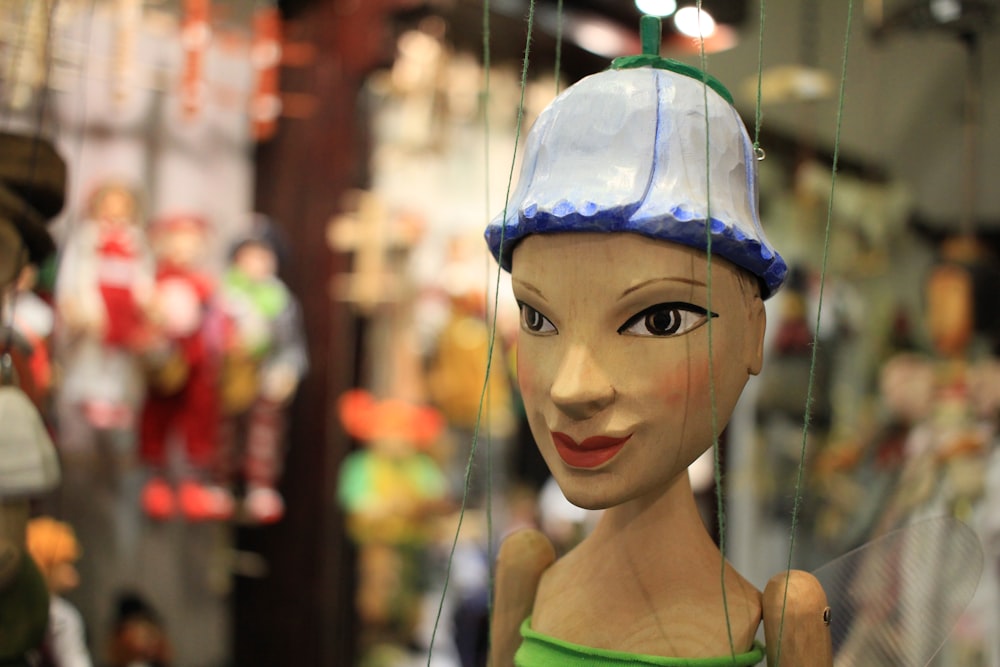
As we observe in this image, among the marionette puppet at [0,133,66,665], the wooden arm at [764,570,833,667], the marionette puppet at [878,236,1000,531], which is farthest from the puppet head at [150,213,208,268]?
the wooden arm at [764,570,833,667]

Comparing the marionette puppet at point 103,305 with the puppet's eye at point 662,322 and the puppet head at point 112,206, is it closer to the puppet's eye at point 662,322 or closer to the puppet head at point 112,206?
the puppet head at point 112,206

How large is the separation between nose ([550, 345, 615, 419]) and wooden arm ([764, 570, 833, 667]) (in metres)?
0.24

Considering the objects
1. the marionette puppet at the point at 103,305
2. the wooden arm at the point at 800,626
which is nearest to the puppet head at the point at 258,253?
the marionette puppet at the point at 103,305

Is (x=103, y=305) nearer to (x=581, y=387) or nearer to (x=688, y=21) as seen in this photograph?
(x=688, y=21)

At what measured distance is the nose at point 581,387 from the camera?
3.08ft

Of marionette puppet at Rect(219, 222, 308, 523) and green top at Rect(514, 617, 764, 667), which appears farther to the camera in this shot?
marionette puppet at Rect(219, 222, 308, 523)

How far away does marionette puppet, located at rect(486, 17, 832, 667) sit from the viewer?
0.96m

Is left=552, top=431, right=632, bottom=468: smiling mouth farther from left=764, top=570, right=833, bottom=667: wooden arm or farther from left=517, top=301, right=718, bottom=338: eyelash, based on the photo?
left=764, top=570, right=833, bottom=667: wooden arm

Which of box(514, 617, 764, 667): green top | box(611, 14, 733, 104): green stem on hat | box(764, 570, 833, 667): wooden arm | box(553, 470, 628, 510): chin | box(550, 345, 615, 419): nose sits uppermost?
box(611, 14, 733, 104): green stem on hat

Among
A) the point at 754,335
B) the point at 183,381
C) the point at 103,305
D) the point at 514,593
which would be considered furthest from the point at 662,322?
the point at 183,381

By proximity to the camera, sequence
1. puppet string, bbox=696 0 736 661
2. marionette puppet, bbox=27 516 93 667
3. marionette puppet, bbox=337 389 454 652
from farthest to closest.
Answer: marionette puppet, bbox=337 389 454 652 < marionette puppet, bbox=27 516 93 667 < puppet string, bbox=696 0 736 661

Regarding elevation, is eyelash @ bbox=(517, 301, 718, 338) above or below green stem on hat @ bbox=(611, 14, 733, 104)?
below

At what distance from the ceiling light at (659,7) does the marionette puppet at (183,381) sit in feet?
6.57

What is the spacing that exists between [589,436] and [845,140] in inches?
61.1
